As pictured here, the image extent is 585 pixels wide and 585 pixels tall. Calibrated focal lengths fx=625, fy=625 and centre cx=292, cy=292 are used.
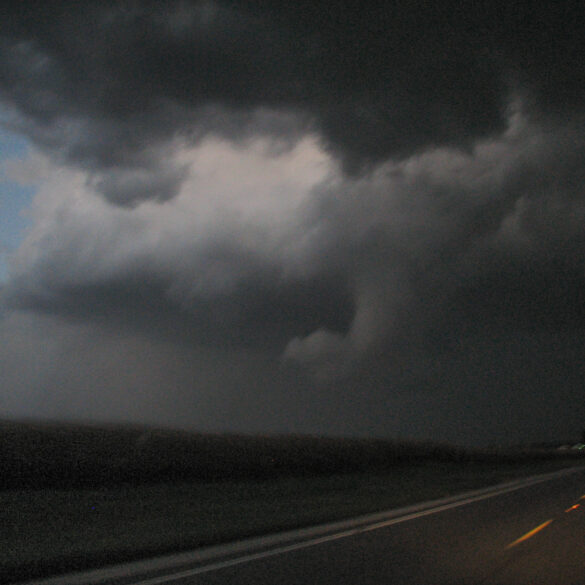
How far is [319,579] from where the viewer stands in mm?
9477

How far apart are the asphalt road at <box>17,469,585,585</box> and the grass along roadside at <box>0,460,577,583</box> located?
1.14 metres

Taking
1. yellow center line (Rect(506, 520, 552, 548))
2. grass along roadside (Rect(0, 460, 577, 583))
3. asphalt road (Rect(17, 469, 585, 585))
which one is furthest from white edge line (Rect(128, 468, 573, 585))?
yellow center line (Rect(506, 520, 552, 548))

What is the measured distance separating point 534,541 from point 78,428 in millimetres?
15845

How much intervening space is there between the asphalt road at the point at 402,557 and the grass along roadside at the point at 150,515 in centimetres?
114

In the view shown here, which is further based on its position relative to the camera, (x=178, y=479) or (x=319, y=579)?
(x=178, y=479)

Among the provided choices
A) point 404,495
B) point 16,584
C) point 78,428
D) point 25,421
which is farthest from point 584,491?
point 16,584

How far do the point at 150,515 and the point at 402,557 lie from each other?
941cm

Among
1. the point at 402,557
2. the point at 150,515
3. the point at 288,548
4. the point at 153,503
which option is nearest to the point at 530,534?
the point at 402,557

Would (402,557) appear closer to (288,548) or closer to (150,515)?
(288,548)

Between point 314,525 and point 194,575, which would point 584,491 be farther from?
point 194,575

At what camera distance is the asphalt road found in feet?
31.6

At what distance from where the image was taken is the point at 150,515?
18.3m

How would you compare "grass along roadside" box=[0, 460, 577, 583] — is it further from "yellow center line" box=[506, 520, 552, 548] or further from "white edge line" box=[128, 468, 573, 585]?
"yellow center line" box=[506, 520, 552, 548]

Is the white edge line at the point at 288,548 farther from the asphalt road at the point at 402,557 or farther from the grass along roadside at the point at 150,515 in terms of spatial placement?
the grass along roadside at the point at 150,515
